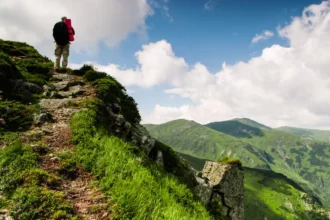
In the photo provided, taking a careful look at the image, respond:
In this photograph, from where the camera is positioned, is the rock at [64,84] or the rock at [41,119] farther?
the rock at [64,84]

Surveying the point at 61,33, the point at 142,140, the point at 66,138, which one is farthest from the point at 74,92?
the point at 61,33

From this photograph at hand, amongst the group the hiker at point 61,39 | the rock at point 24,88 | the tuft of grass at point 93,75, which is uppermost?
the hiker at point 61,39

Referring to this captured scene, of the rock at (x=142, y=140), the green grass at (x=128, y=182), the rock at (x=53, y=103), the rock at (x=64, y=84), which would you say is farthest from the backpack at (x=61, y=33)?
the green grass at (x=128, y=182)

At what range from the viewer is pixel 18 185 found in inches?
305

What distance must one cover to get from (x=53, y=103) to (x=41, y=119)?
2.76m

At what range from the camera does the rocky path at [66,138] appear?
7.60 m

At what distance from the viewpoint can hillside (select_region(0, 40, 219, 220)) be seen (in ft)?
23.7

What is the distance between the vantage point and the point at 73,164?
966cm

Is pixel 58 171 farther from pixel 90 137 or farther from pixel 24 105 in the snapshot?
pixel 24 105

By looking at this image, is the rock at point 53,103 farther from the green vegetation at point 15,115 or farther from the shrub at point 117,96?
the shrub at point 117,96

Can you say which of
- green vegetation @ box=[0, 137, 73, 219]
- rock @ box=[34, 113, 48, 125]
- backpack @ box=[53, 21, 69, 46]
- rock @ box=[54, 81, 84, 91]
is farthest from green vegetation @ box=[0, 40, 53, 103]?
green vegetation @ box=[0, 137, 73, 219]

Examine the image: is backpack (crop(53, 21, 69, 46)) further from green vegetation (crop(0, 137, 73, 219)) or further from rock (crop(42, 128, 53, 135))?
green vegetation (crop(0, 137, 73, 219))

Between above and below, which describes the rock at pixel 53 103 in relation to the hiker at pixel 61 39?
below

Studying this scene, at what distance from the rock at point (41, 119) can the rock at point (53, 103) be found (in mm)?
1855
